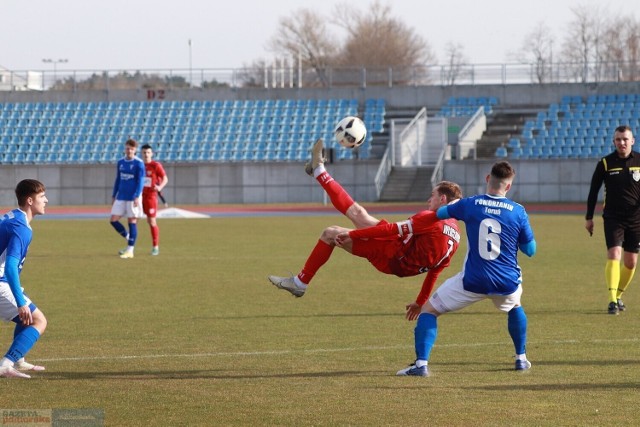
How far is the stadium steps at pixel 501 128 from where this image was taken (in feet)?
158

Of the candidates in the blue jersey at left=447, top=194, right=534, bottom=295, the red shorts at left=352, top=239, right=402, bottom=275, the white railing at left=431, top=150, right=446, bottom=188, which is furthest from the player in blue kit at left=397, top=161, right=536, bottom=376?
the white railing at left=431, top=150, right=446, bottom=188

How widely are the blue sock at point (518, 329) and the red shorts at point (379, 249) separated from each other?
1317 mm

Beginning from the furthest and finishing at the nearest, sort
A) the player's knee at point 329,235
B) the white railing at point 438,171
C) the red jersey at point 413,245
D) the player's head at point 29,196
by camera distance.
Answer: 1. the white railing at point 438,171
2. the player's knee at point 329,235
3. the red jersey at point 413,245
4. the player's head at point 29,196

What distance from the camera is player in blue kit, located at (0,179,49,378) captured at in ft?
27.3

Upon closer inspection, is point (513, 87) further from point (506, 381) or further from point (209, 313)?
point (506, 381)

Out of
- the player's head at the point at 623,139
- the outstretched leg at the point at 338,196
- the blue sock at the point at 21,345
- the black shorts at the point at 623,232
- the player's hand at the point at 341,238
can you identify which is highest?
the player's head at the point at 623,139

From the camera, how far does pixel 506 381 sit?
28.0 feet

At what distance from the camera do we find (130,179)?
21.3m

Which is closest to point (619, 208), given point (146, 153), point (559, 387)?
point (559, 387)

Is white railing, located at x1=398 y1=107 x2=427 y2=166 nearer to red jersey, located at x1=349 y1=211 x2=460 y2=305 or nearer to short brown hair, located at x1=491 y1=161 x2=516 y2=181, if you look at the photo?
red jersey, located at x1=349 y1=211 x2=460 y2=305

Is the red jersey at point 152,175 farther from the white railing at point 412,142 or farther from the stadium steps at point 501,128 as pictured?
the stadium steps at point 501,128

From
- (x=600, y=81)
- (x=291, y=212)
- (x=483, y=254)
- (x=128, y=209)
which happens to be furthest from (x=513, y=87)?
(x=483, y=254)

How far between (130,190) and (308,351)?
11.9 m

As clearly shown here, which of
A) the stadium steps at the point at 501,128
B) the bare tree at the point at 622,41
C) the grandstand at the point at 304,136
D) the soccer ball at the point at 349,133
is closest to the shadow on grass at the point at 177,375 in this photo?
the soccer ball at the point at 349,133
